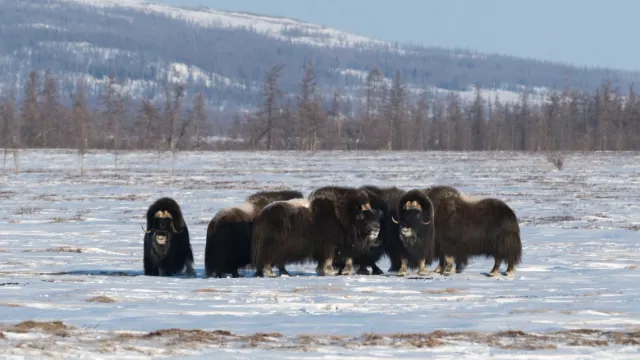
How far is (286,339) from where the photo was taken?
27.3 ft

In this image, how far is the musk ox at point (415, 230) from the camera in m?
13.5

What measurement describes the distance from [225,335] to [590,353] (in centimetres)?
268

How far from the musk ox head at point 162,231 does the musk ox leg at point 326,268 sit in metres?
1.90

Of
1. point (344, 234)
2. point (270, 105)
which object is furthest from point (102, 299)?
point (270, 105)

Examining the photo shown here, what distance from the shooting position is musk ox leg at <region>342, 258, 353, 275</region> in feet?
45.9

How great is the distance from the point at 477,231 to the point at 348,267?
66.0 inches

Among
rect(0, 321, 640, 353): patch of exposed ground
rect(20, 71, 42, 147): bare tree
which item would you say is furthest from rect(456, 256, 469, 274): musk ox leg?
rect(20, 71, 42, 147): bare tree

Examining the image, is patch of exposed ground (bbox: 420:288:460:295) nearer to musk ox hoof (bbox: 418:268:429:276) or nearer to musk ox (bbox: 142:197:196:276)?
musk ox hoof (bbox: 418:268:429:276)

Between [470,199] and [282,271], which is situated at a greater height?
[470,199]

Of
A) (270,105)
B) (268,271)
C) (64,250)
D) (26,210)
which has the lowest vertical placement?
(26,210)

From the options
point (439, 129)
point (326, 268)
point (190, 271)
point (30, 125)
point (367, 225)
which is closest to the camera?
point (367, 225)

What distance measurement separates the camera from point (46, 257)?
16484mm

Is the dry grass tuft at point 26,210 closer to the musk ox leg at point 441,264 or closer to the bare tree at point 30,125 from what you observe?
the musk ox leg at point 441,264

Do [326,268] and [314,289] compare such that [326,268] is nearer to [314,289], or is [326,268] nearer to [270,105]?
[314,289]
